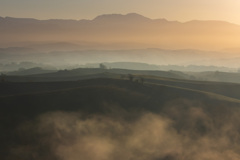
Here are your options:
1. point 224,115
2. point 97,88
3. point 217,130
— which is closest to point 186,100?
point 224,115

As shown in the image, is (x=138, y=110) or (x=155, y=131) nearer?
(x=155, y=131)

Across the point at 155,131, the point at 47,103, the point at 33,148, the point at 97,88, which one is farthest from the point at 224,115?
the point at 33,148

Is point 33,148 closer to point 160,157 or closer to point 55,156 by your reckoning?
point 55,156

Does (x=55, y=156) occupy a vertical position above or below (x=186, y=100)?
below

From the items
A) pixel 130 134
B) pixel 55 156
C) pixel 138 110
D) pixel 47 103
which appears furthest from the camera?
pixel 138 110

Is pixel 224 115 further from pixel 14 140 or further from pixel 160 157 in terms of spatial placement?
pixel 14 140

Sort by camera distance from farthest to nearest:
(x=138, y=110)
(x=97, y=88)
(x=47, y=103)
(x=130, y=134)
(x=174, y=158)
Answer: (x=97, y=88) → (x=138, y=110) → (x=47, y=103) → (x=130, y=134) → (x=174, y=158)
